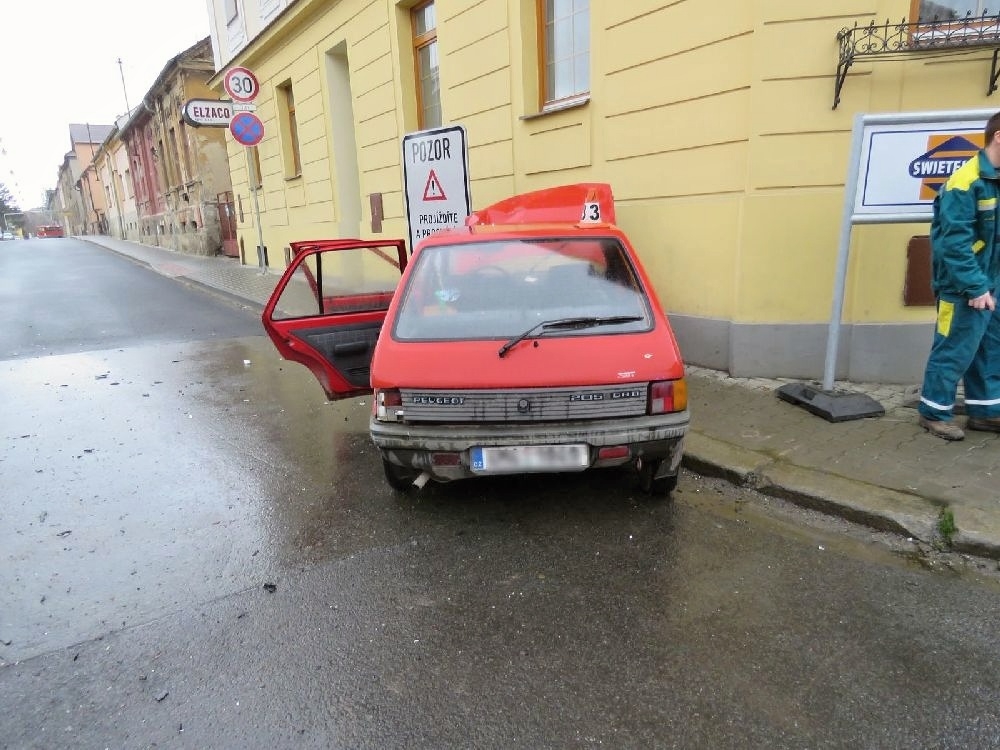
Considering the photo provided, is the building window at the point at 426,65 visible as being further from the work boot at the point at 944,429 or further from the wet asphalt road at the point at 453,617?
the work boot at the point at 944,429

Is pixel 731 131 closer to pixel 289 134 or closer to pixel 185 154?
pixel 289 134

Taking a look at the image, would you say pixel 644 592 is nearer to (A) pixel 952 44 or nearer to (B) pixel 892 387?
(B) pixel 892 387

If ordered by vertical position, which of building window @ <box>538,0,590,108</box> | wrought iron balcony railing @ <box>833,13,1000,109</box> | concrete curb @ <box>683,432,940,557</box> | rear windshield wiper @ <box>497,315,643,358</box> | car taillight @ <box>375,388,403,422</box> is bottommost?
concrete curb @ <box>683,432,940,557</box>

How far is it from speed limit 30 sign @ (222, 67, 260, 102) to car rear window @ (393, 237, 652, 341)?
1194 centimetres

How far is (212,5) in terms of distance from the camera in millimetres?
18828

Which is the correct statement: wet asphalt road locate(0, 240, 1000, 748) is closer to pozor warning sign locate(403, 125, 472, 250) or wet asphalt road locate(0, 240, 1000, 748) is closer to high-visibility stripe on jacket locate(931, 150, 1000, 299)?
high-visibility stripe on jacket locate(931, 150, 1000, 299)

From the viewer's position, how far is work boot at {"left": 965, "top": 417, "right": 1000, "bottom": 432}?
4277 mm

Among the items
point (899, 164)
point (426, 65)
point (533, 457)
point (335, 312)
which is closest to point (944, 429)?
point (899, 164)

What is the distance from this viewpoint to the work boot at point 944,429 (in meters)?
4.20

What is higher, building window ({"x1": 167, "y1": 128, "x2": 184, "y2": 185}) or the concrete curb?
building window ({"x1": 167, "y1": 128, "x2": 184, "y2": 185})

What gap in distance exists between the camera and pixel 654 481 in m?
3.82

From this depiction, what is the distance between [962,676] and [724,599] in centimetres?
88

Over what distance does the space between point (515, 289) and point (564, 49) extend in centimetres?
489

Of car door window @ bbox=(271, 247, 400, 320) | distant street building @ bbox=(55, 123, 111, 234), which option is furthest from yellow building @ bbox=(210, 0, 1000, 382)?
distant street building @ bbox=(55, 123, 111, 234)
